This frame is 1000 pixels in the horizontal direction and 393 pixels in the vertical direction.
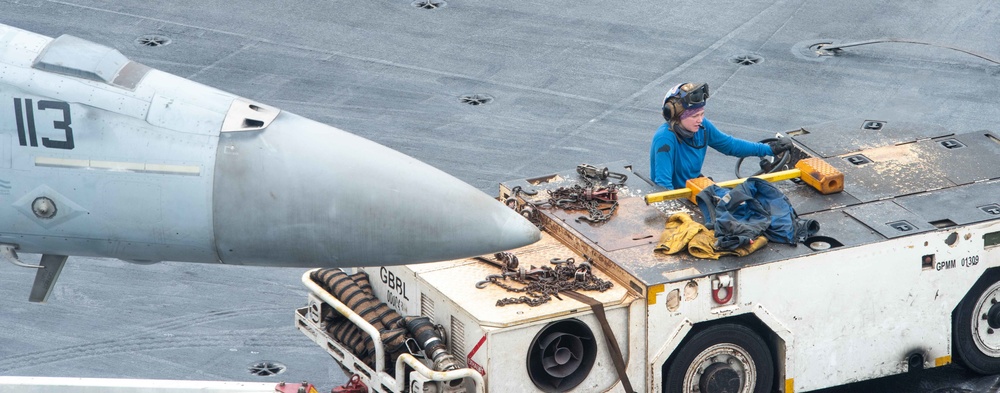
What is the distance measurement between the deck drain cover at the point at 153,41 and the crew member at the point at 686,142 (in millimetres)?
8043

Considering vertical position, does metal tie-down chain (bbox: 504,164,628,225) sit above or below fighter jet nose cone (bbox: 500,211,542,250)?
below

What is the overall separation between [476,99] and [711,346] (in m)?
6.80

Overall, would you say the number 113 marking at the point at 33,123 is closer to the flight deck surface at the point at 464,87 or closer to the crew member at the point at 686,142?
the flight deck surface at the point at 464,87

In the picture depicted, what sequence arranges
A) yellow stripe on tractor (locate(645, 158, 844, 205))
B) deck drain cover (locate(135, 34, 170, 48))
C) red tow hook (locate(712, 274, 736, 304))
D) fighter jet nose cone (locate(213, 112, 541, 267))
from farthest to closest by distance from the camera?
deck drain cover (locate(135, 34, 170, 48)), yellow stripe on tractor (locate(645, 158, 844, 205)), red tow hook (locate(712, 274, 736, 304)), fighter jet nose cone (locate(213, 112, 541, 267))

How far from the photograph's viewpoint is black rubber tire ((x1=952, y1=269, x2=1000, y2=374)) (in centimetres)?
1052

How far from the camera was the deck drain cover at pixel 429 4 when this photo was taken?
18.7m

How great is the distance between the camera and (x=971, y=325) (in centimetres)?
1062

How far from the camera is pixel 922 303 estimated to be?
404 inches

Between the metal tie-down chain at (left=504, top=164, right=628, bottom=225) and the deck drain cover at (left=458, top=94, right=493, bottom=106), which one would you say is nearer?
the metal tie-down chain at (left=504, top=164, right=628, bottom=225)

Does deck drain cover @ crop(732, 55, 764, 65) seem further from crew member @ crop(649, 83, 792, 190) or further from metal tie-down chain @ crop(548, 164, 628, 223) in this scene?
metal tie-down chain @ crop(548, 164, 628, 223)

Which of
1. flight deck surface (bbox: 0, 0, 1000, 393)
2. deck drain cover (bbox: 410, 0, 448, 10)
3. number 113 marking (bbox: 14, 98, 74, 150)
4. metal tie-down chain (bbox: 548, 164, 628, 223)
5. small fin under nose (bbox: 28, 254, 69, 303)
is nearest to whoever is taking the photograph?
number 113 marking (bbox: 14, 98, 74, 150)

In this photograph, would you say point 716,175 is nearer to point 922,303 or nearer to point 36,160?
point 922,303

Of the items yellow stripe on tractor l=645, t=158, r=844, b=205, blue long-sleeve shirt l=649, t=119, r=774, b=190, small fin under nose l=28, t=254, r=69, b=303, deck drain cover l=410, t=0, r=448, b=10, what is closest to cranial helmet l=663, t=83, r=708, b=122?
blue long-sleeve shirt l=649, t=119, r=774, b=190

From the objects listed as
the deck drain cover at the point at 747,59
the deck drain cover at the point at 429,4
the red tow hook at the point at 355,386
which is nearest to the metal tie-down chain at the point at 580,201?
the red tow hook at the point at 355,386
